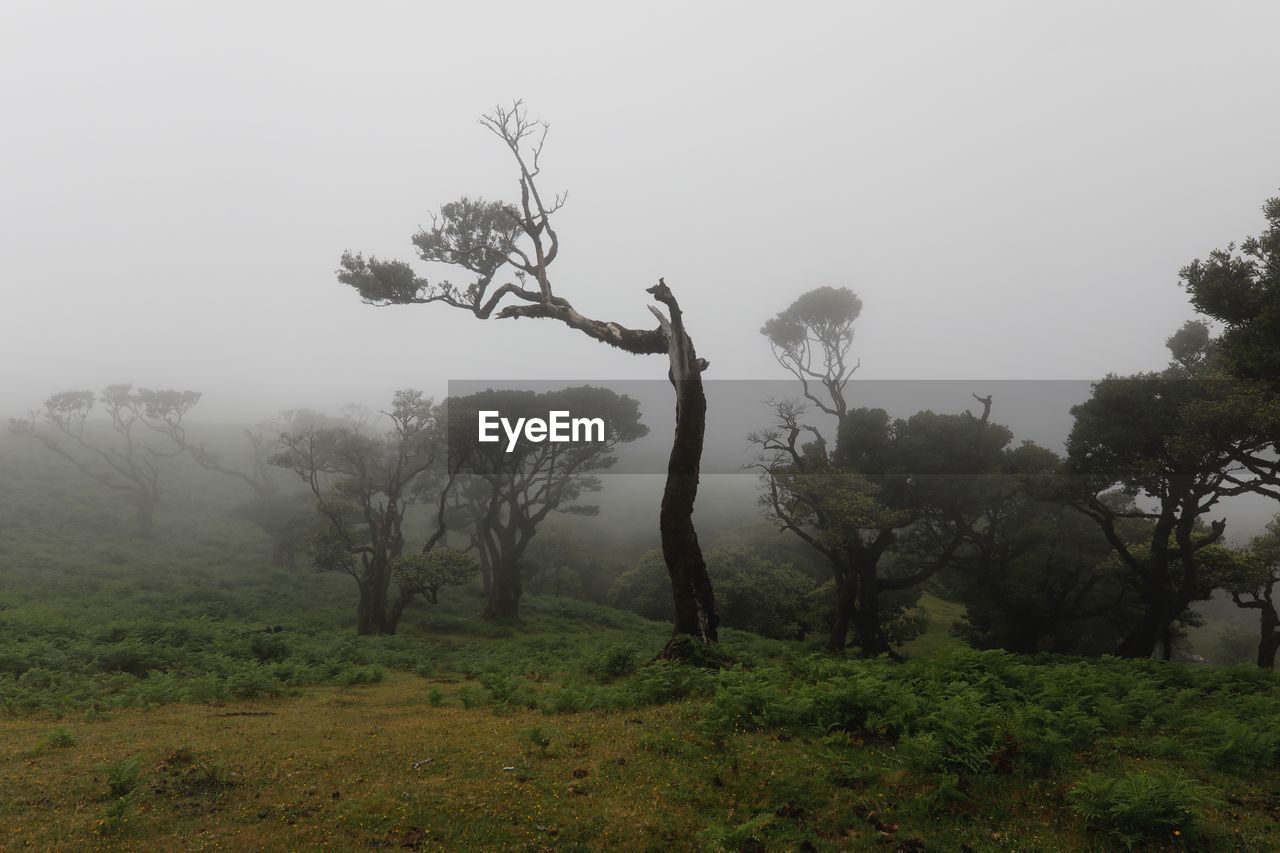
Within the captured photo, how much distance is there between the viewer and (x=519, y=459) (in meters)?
35.6

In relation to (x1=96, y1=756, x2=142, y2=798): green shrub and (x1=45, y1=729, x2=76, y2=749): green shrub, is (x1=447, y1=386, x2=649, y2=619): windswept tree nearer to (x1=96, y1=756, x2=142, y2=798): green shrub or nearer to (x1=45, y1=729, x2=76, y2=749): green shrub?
(x1=45, y1=729, x2=76, y2=749): green shrub

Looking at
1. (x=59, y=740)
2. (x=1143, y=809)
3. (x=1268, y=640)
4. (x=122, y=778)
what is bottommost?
(x=1268, y=640)

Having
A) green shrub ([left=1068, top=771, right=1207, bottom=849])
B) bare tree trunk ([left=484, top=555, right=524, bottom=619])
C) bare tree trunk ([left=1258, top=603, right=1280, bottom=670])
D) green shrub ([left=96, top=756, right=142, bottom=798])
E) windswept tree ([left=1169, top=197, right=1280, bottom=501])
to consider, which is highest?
windswept tree ([left=1169, top=197, right=1280, bottom=501])

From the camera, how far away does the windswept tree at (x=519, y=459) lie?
33.6 metres

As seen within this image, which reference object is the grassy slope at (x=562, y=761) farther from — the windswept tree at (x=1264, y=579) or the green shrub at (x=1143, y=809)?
the windswept tree at (x=1264, y=579)

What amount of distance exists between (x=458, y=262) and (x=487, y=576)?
23316 mm

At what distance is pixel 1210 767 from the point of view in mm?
7297

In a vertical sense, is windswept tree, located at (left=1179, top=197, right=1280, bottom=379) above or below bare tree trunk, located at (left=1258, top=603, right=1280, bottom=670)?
above

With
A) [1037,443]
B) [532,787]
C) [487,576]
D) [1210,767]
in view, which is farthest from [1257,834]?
[487,576]

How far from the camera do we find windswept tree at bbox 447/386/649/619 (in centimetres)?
3362

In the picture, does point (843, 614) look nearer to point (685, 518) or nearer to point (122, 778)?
point (685, 518)

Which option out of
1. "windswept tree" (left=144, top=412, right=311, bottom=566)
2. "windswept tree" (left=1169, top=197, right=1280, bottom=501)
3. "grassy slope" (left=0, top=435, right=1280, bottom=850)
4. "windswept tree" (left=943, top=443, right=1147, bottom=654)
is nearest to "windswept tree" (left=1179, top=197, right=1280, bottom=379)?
"windswept tree" (left=1169, top=197, right=1280, bottom=501)

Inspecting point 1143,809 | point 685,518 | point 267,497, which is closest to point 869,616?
point 685,518

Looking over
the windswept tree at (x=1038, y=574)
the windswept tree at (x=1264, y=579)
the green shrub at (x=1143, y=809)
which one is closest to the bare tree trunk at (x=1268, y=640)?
the windswept tree at (x=1264, y=579)
